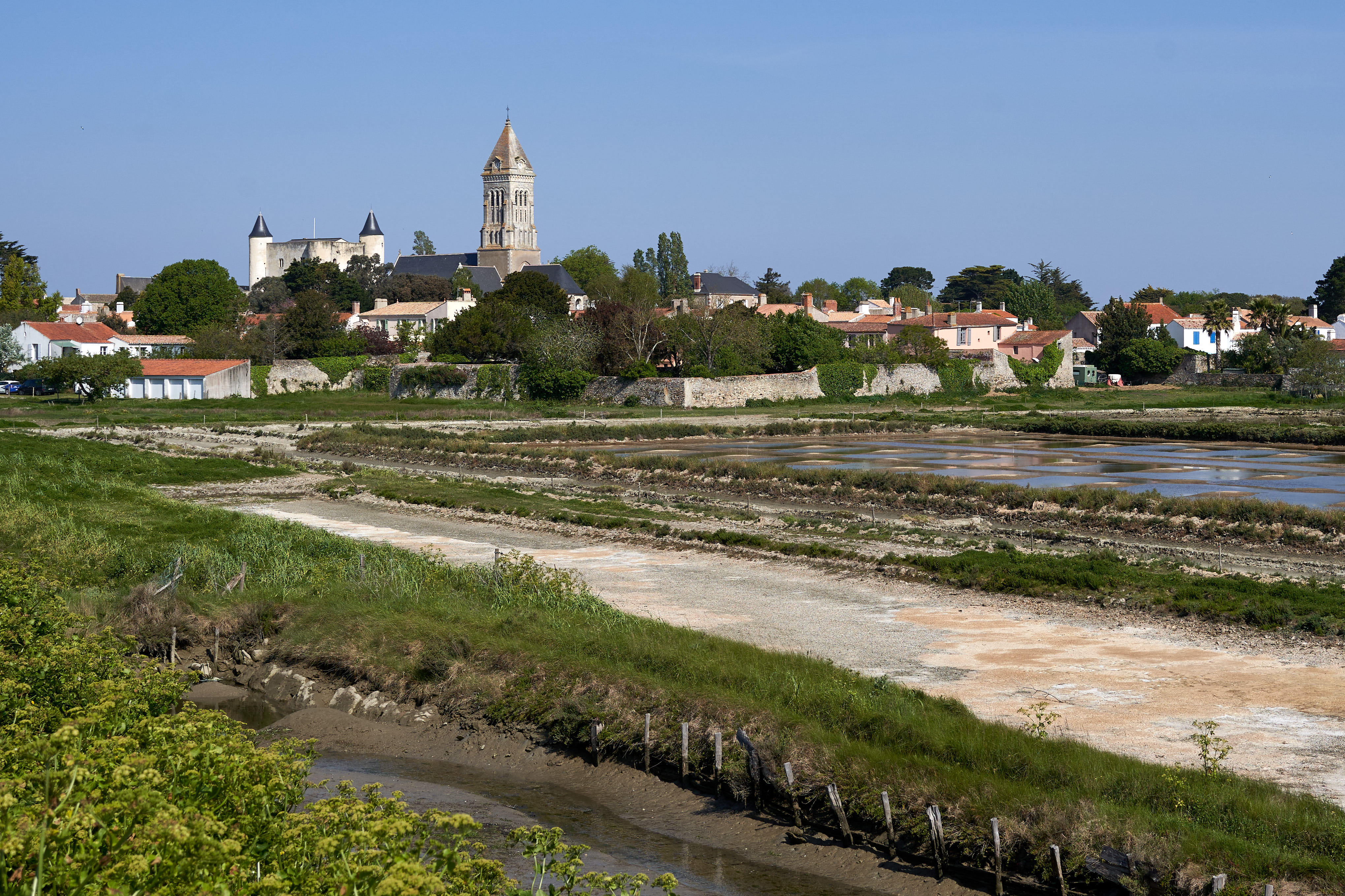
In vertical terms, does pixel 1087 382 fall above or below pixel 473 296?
below

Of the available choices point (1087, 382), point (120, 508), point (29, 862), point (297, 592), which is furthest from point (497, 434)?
point (1087, 382)

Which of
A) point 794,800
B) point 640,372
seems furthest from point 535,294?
point 794,800

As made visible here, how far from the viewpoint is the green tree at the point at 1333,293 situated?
442 ft

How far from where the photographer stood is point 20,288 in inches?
4567

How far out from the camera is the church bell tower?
17500 cm

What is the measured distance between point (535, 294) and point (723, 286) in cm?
5200

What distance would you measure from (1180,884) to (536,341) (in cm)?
7146

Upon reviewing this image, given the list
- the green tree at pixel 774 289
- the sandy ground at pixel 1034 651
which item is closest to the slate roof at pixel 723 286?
the green tree at pixel 774 289

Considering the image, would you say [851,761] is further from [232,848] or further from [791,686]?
[232,848]

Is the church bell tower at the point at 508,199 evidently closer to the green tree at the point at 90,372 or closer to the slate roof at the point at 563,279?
the slate roof at the point at 563,279

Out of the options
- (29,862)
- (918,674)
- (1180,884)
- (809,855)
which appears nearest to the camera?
(29,862)

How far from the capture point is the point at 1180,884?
1022cm

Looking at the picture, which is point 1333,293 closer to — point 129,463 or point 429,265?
point 429,265

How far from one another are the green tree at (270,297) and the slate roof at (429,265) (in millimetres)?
17076
